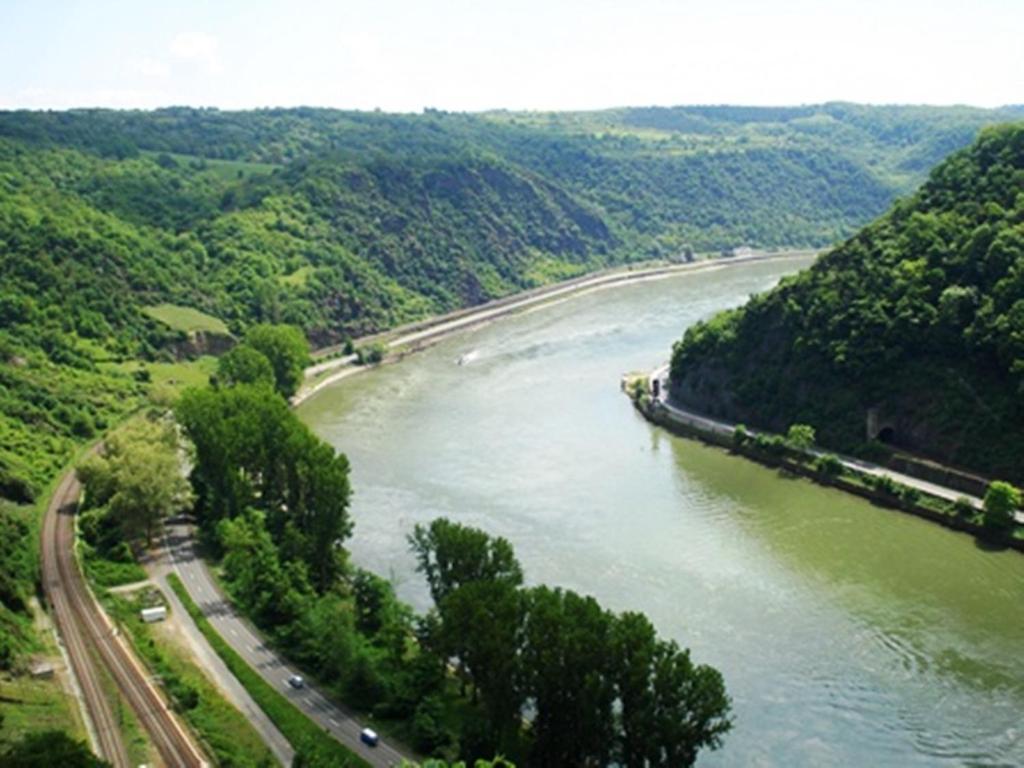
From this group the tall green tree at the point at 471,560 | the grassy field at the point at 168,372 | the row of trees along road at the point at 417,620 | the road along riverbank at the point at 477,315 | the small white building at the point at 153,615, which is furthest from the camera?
the road along riverbank at the point at 477,315

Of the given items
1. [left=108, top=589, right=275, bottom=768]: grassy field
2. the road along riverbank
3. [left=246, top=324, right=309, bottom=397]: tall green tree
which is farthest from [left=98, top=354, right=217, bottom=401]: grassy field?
[left=108, top=589, right=275, bottom=768]: grassy field

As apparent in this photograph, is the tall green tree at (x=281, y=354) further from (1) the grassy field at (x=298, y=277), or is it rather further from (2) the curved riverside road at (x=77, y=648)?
(2) the curved riverside road at (x=77, y=648)

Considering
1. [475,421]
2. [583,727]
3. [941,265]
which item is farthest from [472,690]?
[941,265]

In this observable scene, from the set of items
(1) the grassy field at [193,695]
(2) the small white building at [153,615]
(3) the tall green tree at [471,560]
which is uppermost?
(3) the tall green tree at [471,560]

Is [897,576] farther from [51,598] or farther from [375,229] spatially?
[375,229]

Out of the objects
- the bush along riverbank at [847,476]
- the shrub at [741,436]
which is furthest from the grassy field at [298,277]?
the shrub at [741,436]

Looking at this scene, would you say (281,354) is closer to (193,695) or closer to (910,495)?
(910,495)
